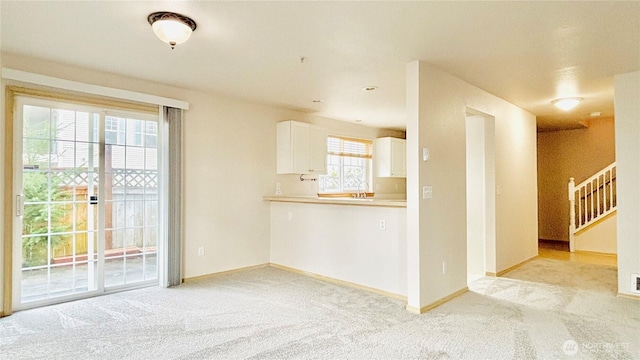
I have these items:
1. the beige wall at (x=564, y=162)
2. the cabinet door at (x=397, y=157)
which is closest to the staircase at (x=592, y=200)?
the beige wall at (x=564, y=162)

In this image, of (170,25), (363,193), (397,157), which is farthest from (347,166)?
(170,25)

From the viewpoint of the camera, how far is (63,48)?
10.6 ft

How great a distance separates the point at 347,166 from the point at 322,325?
4.34m

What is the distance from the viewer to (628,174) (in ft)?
12.8

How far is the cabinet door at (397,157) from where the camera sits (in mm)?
7477

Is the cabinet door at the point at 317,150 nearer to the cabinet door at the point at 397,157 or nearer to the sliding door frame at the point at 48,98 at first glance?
the cabinet door at the point at 397,157

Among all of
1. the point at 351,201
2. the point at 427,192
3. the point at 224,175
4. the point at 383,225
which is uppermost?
the point at 224,175

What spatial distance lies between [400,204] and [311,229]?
1.59 meters

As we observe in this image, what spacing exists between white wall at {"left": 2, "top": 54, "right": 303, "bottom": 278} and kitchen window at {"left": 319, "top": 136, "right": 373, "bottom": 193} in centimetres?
140

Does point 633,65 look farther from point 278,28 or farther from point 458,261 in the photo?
point 278,28

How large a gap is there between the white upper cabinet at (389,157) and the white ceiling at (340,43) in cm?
286

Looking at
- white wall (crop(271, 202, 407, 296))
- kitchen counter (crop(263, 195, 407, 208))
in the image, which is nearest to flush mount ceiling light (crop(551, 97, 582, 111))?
kitchen counter (crop(263, 195, 407, 208))

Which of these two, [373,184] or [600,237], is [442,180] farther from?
[600,237]

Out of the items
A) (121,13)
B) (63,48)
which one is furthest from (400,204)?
(63,48)
